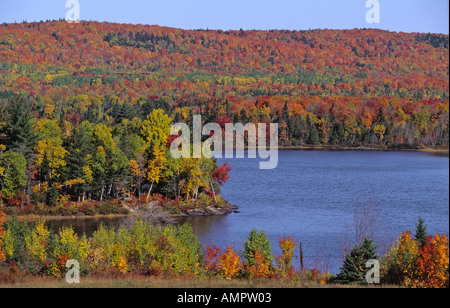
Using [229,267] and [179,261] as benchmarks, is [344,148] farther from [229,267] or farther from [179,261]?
[179,261]

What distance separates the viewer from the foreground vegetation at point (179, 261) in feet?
74.4

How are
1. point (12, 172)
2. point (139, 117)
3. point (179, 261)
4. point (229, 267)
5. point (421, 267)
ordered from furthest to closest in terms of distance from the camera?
point (139, 117), point (12, 172), point (229, 267), point (179, 261), point (421, 267)

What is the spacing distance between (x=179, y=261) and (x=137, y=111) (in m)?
76.7

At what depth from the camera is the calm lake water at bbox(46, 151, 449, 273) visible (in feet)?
130

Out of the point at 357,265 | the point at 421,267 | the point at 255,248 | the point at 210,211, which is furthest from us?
the point at 210,211

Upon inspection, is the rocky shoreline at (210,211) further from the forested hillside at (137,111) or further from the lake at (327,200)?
the forested hillside at (137,111)

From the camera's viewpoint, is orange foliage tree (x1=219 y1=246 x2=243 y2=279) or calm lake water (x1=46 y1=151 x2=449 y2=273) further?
calm lake water (x1=46 y1=151 x2=449 y2=273)

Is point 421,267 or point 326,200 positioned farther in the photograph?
point 326,200

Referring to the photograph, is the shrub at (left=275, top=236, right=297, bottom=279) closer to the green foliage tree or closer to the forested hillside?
the forested hillside

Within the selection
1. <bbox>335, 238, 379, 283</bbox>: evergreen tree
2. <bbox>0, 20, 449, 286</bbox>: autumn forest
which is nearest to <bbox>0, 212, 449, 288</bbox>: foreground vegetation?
<bbox>335, 238, 379, 283</bbox>: evergreen tree

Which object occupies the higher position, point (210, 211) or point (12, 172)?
point (12, 172)

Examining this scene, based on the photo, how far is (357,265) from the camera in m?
24.7

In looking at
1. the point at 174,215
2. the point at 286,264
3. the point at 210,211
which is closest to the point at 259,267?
the point at 286,264
